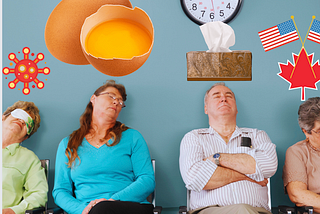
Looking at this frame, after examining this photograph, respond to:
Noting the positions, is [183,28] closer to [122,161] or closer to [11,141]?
[122,161]

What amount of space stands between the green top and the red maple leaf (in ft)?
6.87

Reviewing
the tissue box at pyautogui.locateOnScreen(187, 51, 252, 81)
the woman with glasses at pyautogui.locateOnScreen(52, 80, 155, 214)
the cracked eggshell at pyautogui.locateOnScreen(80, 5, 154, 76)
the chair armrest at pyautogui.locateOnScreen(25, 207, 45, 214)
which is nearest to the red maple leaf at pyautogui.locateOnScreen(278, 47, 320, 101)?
the tissue box at pyautogui.locateOnScreen(187, 51, 252, 81)

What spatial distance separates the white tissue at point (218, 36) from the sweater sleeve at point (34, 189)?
1629mm

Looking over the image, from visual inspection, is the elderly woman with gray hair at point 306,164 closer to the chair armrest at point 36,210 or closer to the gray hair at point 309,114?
the gray hair at point 309,114

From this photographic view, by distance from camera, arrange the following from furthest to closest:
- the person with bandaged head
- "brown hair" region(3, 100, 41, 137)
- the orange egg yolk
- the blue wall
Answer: the blue wall
"brown hair" region(3, 100, 41, 137)
the person with bandaged head
the orange egg yolk

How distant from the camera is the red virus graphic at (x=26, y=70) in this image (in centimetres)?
249

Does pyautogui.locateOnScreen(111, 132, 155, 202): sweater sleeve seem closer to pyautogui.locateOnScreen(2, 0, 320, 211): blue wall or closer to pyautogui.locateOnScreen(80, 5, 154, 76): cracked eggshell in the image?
pyautogui.locateOnScreen(2, 0, 320, 211): blue wall

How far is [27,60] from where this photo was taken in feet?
8.20

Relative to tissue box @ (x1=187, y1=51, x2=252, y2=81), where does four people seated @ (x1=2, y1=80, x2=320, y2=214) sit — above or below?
below

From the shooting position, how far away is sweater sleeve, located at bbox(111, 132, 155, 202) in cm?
194

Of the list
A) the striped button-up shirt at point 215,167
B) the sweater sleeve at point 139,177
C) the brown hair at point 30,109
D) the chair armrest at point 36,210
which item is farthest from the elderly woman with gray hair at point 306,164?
the brown hair at point 30,109

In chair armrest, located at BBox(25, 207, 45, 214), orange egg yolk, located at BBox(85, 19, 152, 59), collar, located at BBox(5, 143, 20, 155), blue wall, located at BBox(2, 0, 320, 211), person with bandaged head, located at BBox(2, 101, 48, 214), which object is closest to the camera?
chair armrest, located at BBox(25, 207, 45, 214)

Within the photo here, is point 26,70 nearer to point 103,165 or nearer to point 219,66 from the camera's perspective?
point 103,165

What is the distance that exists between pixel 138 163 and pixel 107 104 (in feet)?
1.67
